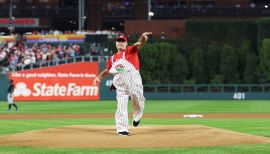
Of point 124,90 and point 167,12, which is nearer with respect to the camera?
point 124,90

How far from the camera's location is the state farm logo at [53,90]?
171 ft

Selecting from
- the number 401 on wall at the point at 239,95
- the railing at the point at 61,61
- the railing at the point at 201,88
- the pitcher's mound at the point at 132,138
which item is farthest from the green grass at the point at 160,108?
the pitcher's mound at the point at 132,138

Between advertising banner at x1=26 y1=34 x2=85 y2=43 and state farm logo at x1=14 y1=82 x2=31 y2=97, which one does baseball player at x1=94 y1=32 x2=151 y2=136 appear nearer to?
state farm logo at x1=14 y1=82 x2=31 y2=97

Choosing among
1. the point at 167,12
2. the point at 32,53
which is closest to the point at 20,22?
the point at 167,12

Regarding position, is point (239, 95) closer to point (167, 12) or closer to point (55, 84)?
point (55, 84)

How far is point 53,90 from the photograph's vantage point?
52.2 metres

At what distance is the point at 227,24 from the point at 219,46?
6.89ft

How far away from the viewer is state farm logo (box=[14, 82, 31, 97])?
170ft

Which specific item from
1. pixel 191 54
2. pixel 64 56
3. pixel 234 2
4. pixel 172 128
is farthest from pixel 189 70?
pixel 172 128

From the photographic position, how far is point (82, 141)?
14.5m

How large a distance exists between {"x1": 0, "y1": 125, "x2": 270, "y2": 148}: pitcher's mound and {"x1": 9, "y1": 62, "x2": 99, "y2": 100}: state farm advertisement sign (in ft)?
119

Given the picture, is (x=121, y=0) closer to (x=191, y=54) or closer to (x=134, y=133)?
(x=191, y=54)

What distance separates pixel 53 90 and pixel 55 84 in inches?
17.6

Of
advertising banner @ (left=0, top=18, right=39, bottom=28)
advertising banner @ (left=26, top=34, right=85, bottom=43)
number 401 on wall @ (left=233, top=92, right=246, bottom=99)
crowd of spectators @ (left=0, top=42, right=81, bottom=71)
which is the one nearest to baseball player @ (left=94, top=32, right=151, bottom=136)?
crowd of spectators @ (left=0, top=42, right=81, bottom=71)
